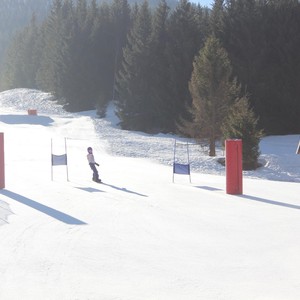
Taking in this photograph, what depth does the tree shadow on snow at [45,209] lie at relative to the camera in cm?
1092

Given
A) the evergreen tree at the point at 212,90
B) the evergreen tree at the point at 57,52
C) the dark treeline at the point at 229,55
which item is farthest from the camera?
the evergreen tree at the point at 57,52

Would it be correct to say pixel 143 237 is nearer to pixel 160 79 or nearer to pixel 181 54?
pixel 181 54

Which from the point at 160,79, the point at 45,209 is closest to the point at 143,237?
the point at 45,209

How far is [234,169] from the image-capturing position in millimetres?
15312

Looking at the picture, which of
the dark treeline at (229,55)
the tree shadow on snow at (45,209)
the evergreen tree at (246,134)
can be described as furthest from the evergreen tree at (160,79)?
the tree shadow on snow at (45,209)

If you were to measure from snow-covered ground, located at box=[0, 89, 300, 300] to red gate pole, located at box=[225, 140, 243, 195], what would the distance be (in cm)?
37

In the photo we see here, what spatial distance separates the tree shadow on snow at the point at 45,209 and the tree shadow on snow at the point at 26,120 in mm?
34588

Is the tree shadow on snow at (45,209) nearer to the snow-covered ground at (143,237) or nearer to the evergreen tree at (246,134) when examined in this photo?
the snow-covered ground at (143,237)

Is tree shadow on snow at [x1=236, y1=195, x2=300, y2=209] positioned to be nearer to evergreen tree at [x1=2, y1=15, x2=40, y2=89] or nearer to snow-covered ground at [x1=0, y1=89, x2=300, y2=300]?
snow-covered ground at [x1=0, y1=89, x2=300, y2=300]

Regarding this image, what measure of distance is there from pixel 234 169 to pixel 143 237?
6.36 m

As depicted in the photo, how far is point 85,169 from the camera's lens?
2203 cm

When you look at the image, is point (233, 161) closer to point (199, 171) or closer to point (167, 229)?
point (167, 229)

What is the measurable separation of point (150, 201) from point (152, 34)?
36677mm

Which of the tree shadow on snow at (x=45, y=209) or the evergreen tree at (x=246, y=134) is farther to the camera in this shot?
the evergreen tree at (x=246, y=134)
